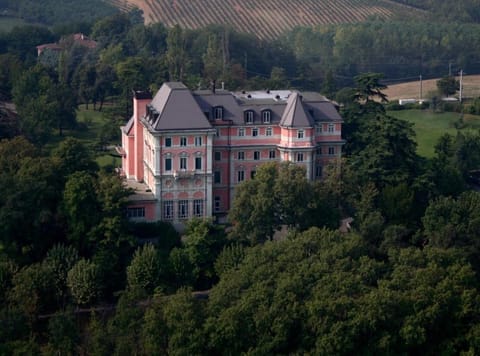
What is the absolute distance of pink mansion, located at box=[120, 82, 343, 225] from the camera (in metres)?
57.3

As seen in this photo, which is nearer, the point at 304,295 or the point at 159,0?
the point at 304,295

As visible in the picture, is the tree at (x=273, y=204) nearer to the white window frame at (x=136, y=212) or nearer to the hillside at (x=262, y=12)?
the white window frame at (x=136, y=212)

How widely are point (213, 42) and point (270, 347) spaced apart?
55.9m

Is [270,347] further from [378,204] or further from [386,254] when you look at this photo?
[378,204]

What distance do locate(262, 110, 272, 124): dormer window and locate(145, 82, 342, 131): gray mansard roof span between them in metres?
0.15

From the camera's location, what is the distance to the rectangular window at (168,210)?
190ft

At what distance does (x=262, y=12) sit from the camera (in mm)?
131000

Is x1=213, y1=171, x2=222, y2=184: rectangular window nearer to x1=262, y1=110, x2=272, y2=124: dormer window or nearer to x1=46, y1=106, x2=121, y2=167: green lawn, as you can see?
x1=262, y1=110, x2=272, y2=124: dormer window

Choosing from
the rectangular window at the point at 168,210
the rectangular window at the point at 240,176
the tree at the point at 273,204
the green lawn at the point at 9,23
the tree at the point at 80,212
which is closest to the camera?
the tree at the point at 80,212

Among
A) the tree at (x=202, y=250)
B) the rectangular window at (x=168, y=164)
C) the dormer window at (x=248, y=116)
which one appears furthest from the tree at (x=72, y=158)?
the dormer window at (x=248, y=116)

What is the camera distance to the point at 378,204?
58.7 meters

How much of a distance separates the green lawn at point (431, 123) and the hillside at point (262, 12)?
39.3 m

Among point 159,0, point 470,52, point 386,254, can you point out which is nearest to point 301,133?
point 386,254

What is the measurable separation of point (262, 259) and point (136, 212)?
10331mm
